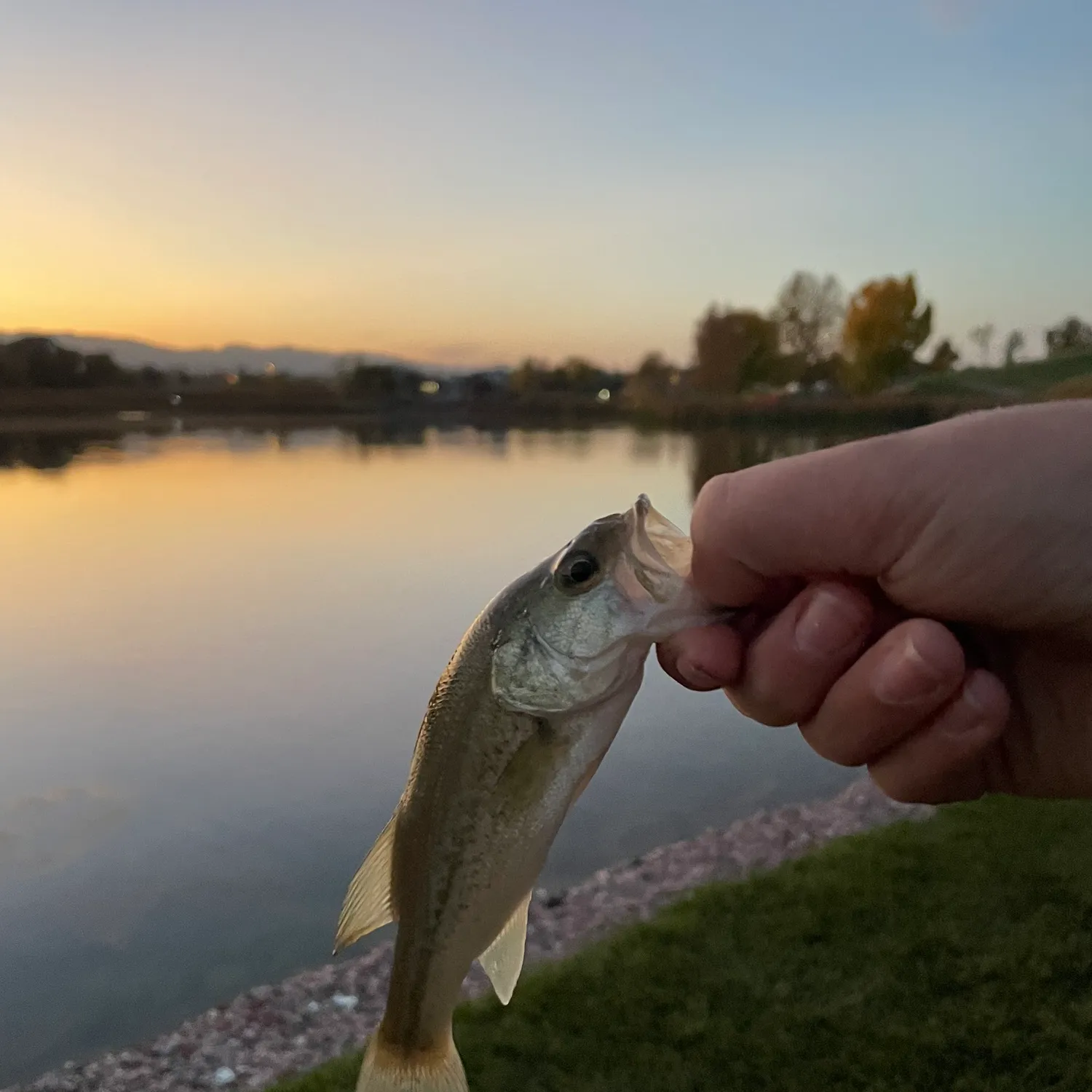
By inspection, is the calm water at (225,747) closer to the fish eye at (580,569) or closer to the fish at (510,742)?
the fish at (510,742)

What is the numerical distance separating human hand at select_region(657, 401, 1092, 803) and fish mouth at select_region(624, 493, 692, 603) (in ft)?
0.18

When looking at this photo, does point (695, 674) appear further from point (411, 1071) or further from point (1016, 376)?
point (1016, 376)

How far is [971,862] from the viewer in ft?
20.0

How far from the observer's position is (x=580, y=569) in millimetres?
2068

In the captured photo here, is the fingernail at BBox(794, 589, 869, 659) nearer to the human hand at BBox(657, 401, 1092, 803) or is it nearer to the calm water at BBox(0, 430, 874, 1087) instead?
the human hand at BBox(657, 401, 1092, 803)

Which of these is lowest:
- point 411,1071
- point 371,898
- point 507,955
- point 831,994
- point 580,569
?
point 831,994

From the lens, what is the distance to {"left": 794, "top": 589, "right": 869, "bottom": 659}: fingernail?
226 cm

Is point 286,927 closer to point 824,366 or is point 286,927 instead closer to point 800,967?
point 800,967

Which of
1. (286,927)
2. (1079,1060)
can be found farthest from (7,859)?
(1079,1060)

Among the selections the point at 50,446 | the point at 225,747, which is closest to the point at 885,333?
the point at 225,747

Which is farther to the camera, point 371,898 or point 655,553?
point 371,898

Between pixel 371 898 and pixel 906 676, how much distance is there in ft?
5.01

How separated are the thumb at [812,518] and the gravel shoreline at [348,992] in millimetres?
4394

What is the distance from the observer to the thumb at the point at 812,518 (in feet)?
6.99
